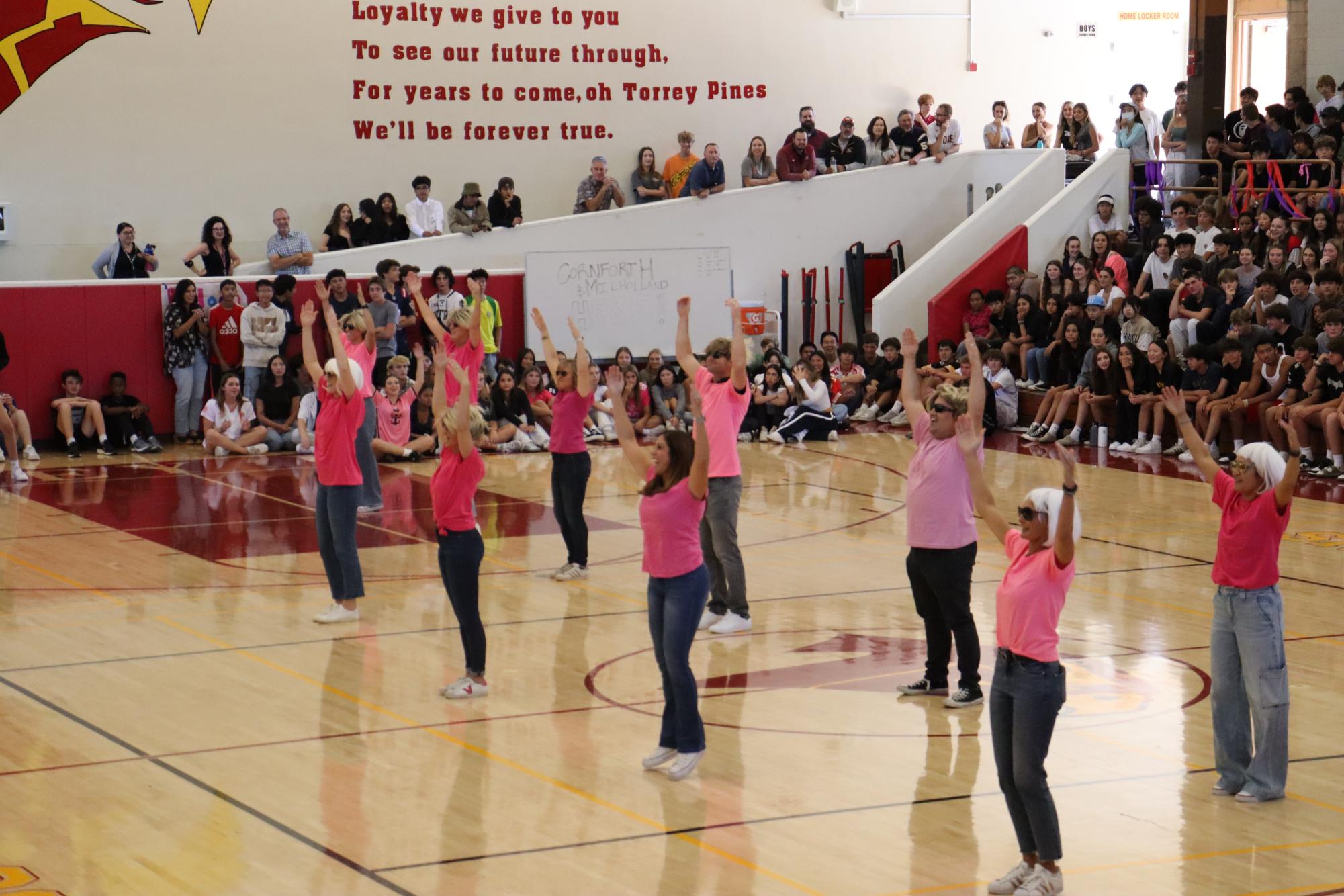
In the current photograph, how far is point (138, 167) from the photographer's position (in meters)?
23.8

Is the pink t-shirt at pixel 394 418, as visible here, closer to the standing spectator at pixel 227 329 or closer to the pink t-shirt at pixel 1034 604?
the standing spectator at pixel 227 329

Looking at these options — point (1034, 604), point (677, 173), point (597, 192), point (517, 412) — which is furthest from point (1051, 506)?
point (677, 173)

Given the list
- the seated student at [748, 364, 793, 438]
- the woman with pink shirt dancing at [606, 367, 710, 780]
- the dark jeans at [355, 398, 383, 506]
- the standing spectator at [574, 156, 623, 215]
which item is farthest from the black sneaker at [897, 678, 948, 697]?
the standing spectator at [574, 156, 623, 215]

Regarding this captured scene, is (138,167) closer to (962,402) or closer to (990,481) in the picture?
(990,481)

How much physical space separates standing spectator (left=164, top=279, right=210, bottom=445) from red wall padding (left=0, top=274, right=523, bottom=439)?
0.25m

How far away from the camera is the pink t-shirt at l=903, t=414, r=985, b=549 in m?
9.13

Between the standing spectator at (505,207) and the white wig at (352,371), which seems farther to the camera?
the standing spectator at (505,207)

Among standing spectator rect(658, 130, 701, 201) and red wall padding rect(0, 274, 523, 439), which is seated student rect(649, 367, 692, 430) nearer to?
red wall padding rect(0, 274, 523, 439)

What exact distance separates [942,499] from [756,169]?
17.8m

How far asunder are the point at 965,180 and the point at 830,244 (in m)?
2.56

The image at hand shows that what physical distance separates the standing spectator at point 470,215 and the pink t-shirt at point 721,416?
13.8 metres

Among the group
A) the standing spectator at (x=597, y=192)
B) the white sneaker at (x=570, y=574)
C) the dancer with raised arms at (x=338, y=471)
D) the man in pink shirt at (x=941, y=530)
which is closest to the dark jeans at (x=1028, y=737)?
the man in pink shirt at (x=941, y=530)

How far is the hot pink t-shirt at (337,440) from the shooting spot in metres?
11.1

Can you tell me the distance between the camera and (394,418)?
19609 millimetres
